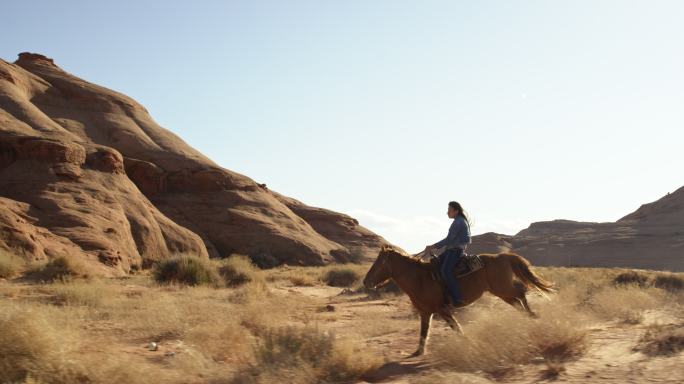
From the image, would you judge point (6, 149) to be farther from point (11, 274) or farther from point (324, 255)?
point (324, 255)

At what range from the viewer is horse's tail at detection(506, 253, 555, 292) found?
30.1ft

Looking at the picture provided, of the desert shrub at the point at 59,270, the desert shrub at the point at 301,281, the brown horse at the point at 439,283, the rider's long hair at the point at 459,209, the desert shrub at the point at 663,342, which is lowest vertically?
the desert shrub at the point at 301,281

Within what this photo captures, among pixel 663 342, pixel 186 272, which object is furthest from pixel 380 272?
pixel 186 272

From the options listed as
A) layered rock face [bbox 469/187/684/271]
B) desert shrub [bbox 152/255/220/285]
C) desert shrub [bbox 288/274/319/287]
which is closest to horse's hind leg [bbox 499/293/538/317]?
desert shrub [bbox 152/255/220/285]

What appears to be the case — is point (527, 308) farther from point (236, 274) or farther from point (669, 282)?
point (669, 282)

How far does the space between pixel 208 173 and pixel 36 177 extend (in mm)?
16113

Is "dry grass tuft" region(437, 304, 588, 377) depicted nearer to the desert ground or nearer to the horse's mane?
the desert ground

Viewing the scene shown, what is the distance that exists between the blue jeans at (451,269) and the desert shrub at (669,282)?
680 inches

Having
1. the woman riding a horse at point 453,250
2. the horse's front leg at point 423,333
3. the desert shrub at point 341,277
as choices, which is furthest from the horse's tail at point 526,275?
the desert shrub at point 341,277

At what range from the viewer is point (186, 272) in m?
21.9

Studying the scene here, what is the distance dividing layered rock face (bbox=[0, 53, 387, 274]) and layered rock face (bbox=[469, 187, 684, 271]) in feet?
64.4

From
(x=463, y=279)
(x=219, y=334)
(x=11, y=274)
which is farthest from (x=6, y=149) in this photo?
(x=463, y=279)

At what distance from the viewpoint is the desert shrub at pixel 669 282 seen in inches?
882

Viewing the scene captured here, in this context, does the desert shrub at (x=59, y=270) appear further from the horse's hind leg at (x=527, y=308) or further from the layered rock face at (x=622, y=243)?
the layered rock face at (x=622, y=243)
